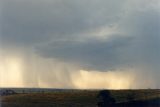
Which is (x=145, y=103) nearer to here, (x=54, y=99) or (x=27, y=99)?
(x=54, y=99)

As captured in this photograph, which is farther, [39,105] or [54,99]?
[54,99]

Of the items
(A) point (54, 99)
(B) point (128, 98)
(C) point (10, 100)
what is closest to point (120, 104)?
(B) point (128, 98)

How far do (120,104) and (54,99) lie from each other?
25.8 metres

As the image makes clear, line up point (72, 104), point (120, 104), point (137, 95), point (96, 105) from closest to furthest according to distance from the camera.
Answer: point (120, 104)
point (96, 105)
point (72, 104)
point (137, 95)

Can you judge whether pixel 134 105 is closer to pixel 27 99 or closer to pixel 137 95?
pixel 137 95

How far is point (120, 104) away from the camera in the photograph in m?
83.9

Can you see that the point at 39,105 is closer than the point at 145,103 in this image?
No

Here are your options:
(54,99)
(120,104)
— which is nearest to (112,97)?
(120,104)

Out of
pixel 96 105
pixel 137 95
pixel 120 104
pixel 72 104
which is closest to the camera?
pixel 120 104

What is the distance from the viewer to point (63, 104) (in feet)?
318

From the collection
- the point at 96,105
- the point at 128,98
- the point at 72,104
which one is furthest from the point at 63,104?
the point at 128,98

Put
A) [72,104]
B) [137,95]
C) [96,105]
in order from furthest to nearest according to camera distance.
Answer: [137,95]
[72,104]
[96,105]

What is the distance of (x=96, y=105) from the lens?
90.5 m

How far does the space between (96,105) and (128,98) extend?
Answer: 13303 mm
